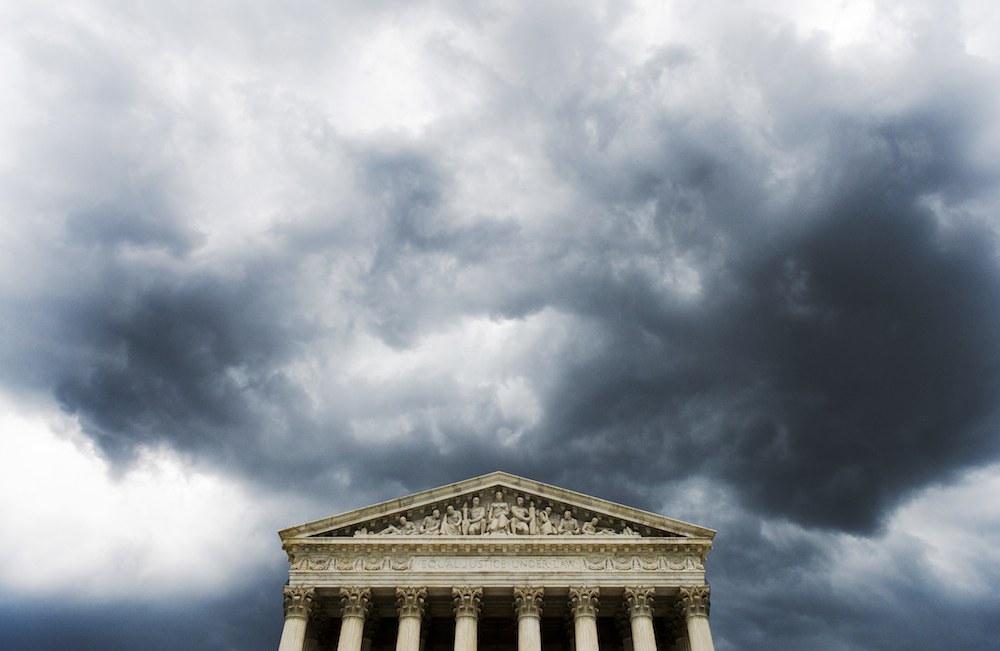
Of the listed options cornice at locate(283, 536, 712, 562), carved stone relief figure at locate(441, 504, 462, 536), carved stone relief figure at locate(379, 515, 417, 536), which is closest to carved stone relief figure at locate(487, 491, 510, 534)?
cornice at locate(283, 536, 712, 562)

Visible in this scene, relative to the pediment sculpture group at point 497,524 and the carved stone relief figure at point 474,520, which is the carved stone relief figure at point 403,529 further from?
the carved stone relief figure at point 474,520

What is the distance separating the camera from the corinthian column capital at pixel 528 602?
30281 mm

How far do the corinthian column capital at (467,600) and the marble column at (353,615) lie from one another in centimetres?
444

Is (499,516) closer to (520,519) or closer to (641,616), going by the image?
(520,519)

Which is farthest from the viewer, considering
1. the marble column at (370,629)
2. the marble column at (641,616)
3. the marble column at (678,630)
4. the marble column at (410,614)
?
the marble column at (370,629)

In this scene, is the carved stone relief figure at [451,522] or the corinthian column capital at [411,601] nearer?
the corinthian column capital at [411,601]

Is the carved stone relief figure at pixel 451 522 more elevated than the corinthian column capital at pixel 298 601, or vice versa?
the carved stone relief figure at pixel 451 522

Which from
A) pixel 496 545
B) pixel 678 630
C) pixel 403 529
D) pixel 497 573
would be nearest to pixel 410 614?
pixel 403 529

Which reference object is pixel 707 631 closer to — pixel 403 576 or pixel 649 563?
pixel 649 563

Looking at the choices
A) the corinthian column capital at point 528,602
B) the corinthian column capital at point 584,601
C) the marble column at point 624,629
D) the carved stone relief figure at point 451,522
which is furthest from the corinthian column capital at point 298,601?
the marble column at point 624,629

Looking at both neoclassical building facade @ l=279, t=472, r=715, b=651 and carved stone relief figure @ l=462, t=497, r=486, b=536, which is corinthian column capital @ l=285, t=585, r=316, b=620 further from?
carved stone relief figure @ l=462, t=497, r=486, b=536

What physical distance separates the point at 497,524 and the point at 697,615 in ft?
35.3

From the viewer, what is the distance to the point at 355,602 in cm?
3062

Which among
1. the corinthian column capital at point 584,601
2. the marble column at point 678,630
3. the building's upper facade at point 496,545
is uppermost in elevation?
the building's upper facade at point 496,545
